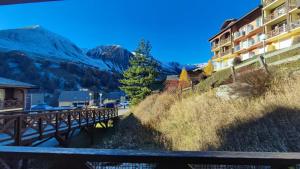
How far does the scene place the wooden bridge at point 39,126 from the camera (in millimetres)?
7559

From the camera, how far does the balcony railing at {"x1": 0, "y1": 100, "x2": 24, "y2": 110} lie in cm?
1608

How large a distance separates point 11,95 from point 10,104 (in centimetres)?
122

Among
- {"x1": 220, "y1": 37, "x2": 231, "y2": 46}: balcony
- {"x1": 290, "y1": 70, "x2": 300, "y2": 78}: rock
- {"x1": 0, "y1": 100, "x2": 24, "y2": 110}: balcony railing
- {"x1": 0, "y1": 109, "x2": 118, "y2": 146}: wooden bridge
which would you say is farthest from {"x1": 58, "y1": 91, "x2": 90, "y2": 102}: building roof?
{"x1": 290, "y1": 70, "x2": 300, "y2": 78}: rock

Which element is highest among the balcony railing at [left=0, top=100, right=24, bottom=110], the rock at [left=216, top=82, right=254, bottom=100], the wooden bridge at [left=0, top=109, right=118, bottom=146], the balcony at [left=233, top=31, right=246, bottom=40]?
the balcony at [left=233, top=31, right=246, bottom=40]

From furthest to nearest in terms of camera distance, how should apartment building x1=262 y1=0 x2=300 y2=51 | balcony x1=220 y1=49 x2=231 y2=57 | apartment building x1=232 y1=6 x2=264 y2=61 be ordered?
balcony x1=220 y1=49 x2=231 y2=57 < apartment building x1=232 y1=6 x2=264 y2=61 < apartment building x1=262 y1=0 x2=300 y2=51

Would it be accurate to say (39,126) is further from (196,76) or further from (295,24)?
(196,76)

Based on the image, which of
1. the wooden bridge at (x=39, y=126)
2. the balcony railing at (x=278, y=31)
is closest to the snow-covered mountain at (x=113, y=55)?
the balcony railing at (x=278, y=31)

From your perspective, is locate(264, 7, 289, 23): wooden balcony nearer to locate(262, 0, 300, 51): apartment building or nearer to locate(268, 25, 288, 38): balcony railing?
locate(262, 0, 300, 51): apartment building

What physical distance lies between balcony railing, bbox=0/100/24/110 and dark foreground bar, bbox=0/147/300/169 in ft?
56.2

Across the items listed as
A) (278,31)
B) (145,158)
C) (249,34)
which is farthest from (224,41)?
(145,158)

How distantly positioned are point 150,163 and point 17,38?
155 metres

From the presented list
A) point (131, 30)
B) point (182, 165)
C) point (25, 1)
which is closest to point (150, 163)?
point (182, 165)

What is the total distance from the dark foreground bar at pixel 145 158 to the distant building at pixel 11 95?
16.4m

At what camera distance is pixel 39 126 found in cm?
901
